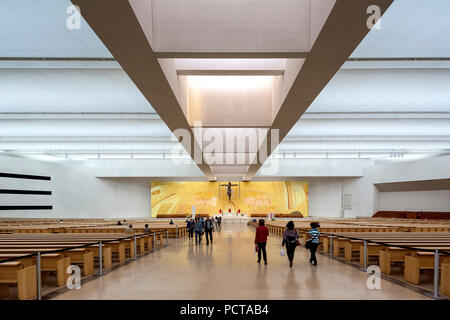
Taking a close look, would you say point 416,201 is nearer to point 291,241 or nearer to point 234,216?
point 234,216

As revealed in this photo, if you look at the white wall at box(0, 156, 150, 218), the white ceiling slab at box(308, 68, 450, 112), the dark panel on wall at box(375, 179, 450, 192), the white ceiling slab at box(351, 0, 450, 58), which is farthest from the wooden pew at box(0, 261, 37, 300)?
the dark panel on wall at box(375, 179, 450, 192)

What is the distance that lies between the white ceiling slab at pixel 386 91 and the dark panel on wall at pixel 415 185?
11.8 metres

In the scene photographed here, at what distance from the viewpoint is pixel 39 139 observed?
2184 cm

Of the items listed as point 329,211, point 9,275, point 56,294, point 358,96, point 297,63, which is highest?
point 358,96

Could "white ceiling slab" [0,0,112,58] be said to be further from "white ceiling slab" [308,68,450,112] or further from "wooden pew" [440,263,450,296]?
"wooden pew" [440,263,450,296]

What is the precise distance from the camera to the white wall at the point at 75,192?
987 inches

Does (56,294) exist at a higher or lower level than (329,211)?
higher

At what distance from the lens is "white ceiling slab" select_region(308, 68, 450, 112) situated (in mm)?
10828

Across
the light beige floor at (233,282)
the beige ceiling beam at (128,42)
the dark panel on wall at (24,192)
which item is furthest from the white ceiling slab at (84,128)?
the light beige floor at (233,282)

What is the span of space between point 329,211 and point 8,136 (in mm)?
31967
